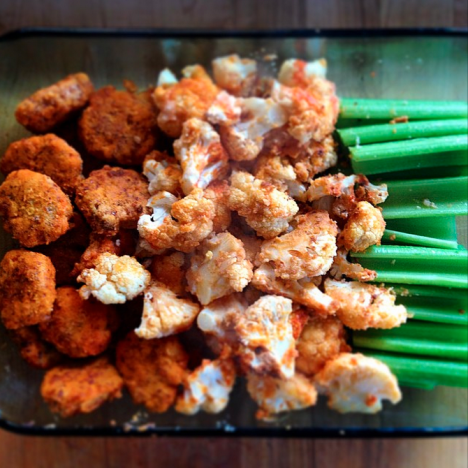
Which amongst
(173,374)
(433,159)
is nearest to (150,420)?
(173,374)

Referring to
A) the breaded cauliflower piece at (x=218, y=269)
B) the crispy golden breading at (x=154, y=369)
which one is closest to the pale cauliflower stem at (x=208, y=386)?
the crispy golden breading at (x=154, y=369)

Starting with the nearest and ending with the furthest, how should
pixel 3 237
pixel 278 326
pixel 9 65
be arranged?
pixel 278 326
pixel 3 237
pixel 9 65

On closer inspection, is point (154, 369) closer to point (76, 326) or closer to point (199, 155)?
point (76, 326)

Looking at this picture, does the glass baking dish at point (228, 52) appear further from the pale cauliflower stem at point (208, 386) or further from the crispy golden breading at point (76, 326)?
the pale cauliflower stem at point (208, 386)

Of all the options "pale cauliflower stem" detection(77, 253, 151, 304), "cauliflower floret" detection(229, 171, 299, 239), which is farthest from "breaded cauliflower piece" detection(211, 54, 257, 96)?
"pale cauliflower stem" detection(77, 253, 151, 304)

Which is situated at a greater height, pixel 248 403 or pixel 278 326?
pixel 278 326

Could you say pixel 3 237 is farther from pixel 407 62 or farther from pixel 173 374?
pixel 407 62

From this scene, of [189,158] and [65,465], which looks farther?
[65,465]
